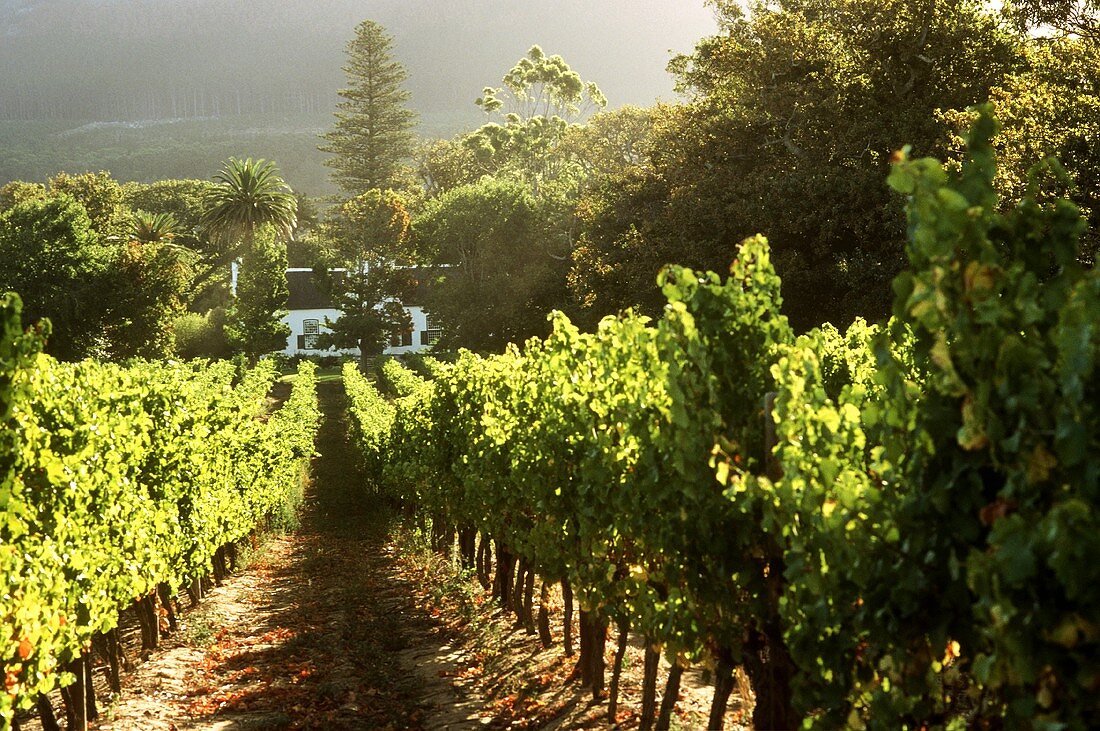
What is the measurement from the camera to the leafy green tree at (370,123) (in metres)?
98.8

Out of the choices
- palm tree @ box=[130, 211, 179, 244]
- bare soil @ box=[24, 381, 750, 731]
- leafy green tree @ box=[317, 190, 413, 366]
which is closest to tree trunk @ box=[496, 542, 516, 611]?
bare soil @ box=[24, 381, 750, 731]

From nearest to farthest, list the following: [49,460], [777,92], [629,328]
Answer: [49,460]
[629,328]
[777,92]

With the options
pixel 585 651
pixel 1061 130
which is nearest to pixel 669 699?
pixel 585 651

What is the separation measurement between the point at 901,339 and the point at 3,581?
16.6 ft

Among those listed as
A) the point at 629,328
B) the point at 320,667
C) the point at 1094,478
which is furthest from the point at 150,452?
the point at 1094,478

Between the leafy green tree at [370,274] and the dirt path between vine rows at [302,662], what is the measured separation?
162 ft

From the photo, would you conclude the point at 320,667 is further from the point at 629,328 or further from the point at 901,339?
the point at 901,339

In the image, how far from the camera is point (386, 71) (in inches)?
3949

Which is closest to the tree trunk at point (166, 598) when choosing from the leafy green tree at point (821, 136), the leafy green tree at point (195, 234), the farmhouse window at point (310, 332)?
the leafy green tree at point (821, 136)

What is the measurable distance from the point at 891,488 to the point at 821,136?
29860mm

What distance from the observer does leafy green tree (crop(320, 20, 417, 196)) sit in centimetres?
9881

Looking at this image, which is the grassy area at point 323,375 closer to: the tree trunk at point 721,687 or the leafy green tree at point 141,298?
the leafy green tree at point 141,298

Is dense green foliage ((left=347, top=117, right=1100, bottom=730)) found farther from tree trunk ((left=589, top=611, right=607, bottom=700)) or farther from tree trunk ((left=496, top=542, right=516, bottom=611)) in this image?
tree trunk ((left=496, top=542, right=516, bottom=611))

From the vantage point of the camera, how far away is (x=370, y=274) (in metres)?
72.9
